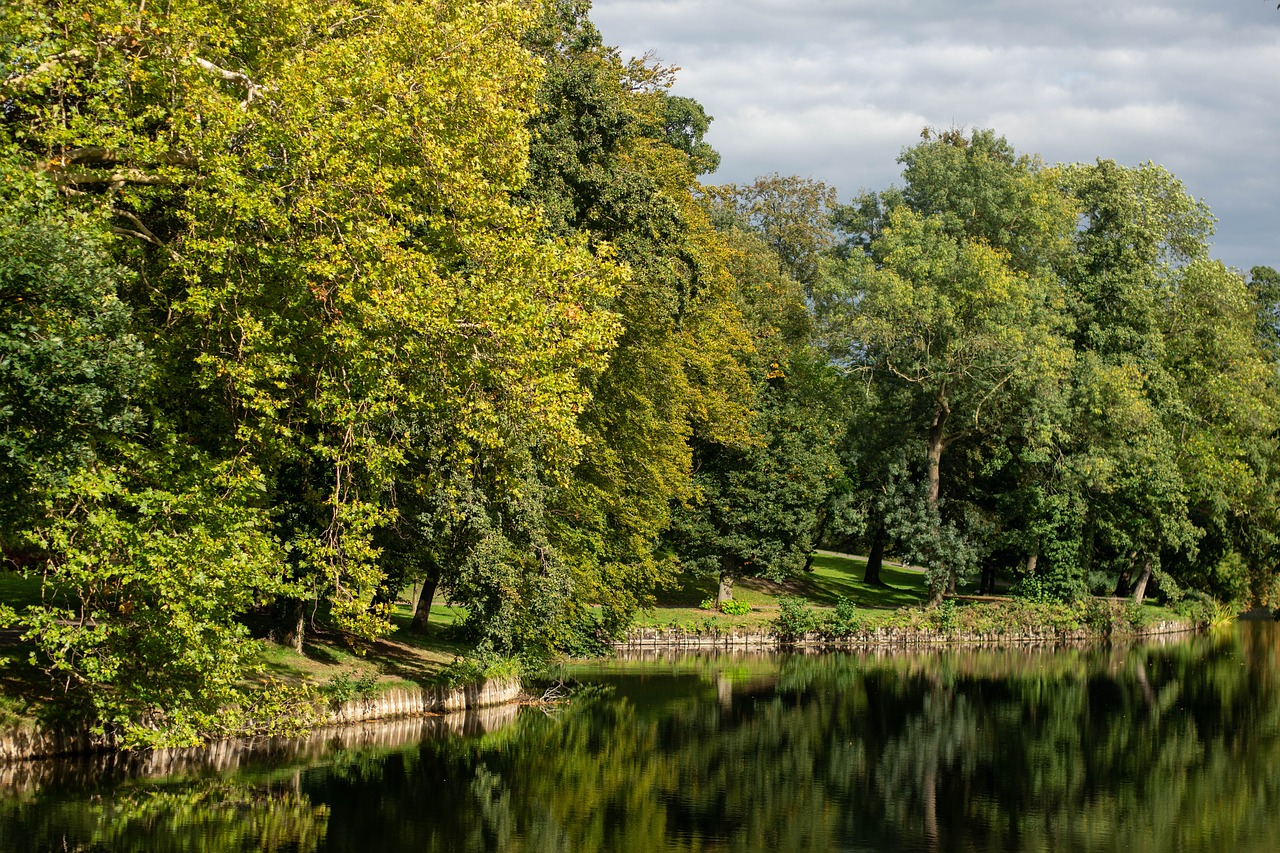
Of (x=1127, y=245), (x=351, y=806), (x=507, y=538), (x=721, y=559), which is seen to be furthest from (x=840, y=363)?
(x=351, y=806)

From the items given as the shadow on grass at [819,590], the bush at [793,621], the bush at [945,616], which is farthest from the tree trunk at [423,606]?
the bush at [945,616]

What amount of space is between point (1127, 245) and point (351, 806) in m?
47.7

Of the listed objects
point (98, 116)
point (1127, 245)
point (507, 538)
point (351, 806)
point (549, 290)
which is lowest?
point (351, 806)

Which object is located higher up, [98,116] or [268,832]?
[98,116]

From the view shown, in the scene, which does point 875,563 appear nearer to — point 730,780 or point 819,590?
point 819,590

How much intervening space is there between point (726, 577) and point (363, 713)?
27.6 metres

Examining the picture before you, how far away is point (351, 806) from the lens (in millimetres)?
19438

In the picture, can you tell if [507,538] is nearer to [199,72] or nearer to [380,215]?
[380,215]

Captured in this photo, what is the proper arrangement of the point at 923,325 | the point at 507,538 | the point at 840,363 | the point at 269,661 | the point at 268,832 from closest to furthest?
the point at 268,832 → the point at 269,661 → the point at 507,538 → the point at 923,325 → the point at 840,363

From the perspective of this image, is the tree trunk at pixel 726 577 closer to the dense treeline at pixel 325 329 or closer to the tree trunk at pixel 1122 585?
the dense treeline at pixel 325 329

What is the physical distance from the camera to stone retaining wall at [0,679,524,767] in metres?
19.9

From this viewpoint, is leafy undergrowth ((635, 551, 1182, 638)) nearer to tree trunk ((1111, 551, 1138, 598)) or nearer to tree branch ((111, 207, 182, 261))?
tree trunk ((1111, 551, 1138, 598))

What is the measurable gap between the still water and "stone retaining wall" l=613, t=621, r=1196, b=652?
9.93 metres

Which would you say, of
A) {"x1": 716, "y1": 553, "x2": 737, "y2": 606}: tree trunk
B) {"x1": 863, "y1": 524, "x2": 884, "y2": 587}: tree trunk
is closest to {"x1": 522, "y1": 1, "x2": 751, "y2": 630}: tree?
{"x1": 716, "y1": 553, "x2": 737, "y2": 606}: tree trunk
